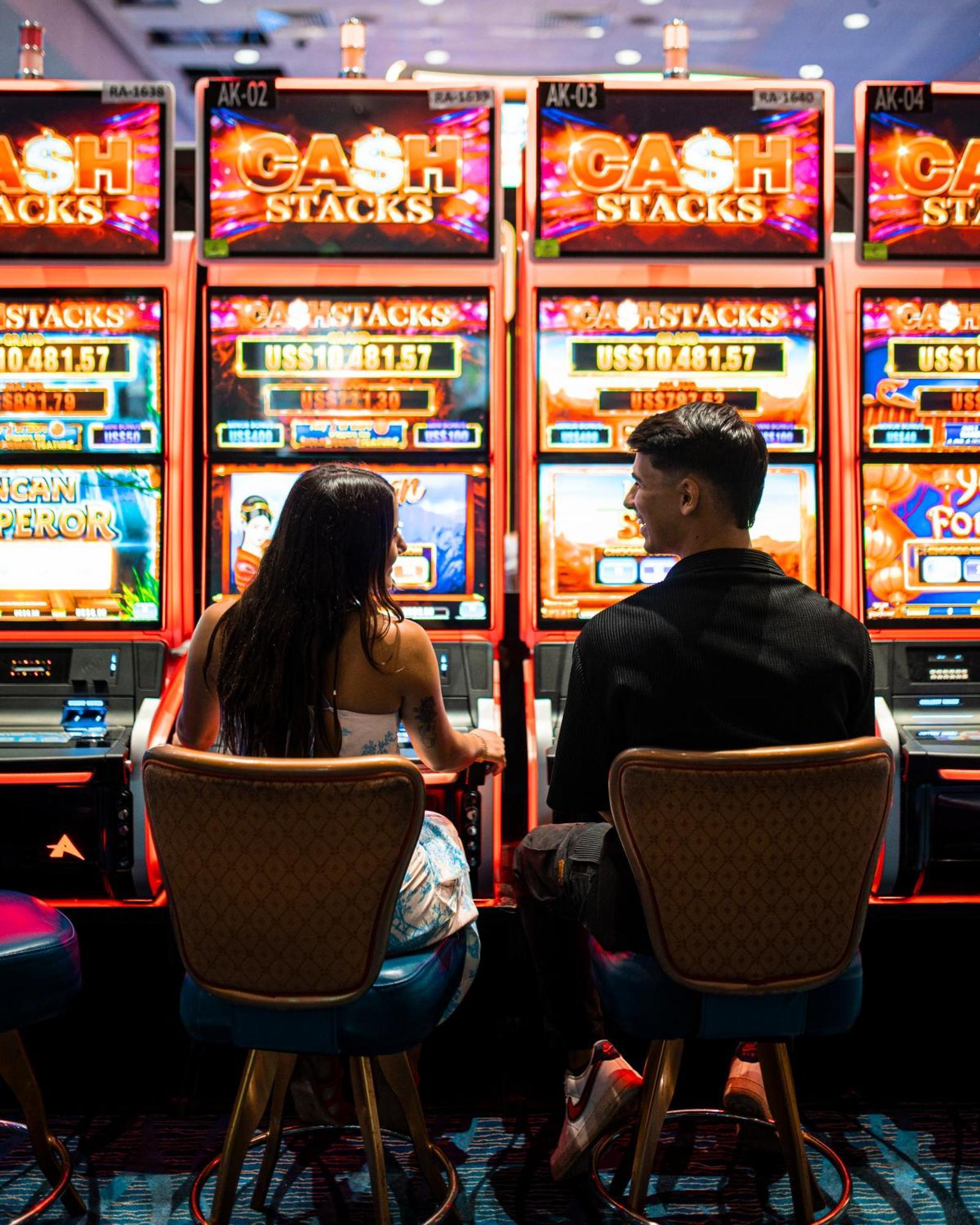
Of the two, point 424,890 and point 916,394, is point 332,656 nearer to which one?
point 424,890

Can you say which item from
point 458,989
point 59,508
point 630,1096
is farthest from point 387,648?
point 59,508

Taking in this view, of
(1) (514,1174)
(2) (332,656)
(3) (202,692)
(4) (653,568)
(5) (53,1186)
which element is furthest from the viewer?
(4) (653,568)

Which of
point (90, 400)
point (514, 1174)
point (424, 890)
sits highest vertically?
point (90, 400)

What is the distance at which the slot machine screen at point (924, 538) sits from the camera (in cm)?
312

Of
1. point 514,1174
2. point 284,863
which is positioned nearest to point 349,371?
point 284,863

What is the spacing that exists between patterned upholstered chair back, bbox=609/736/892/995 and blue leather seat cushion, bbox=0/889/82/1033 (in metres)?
1.11

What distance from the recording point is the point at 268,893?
184 cm

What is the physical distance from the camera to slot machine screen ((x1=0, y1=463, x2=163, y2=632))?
3074mm

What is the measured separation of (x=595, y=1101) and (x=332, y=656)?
110 cm

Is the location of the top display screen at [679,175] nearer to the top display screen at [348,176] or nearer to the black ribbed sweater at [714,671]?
the top display screen at [348,176]

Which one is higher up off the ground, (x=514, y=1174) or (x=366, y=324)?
(x=366, y=324)

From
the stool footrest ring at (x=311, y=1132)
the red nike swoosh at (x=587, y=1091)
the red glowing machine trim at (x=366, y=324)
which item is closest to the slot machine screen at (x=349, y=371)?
the red glowing machine trim at (x=366, y=324)

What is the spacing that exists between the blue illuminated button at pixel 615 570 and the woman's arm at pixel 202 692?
1.21m

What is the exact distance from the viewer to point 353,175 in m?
3.06
